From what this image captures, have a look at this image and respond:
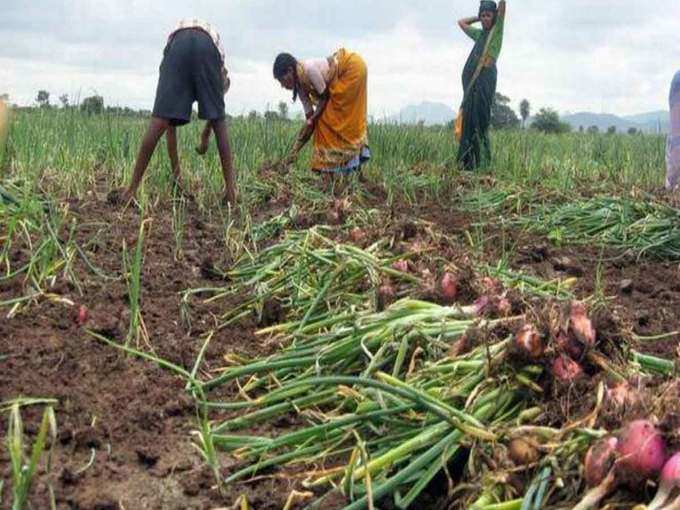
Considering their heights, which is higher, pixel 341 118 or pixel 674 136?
pixel 341 118

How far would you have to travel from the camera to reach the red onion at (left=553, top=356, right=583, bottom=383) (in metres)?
1.56

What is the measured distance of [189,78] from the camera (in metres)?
4.62

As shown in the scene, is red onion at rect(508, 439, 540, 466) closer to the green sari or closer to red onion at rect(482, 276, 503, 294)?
red onion at rect(482, 276, 503, 294)

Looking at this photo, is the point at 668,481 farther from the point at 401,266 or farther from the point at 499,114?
the point at 499,114

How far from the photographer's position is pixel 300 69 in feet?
18.6

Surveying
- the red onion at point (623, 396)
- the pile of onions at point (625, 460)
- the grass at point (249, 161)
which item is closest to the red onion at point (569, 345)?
the red onion at point (623, 396)

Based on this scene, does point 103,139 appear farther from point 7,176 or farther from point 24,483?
point 24,483

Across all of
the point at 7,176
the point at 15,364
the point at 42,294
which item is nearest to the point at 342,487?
the point at 15,364

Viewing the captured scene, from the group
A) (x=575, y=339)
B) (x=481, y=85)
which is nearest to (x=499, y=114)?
(x=481, y=85)

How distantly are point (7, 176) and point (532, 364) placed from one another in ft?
12.4

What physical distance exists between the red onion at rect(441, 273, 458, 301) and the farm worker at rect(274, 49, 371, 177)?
11.6ft

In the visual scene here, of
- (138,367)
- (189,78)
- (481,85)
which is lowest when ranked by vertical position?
(138,367)

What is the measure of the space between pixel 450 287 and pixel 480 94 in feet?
15.5

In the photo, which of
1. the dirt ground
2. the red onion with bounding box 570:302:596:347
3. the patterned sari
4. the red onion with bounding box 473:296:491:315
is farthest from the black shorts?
the red onion with bounding box 570:302:596:347
